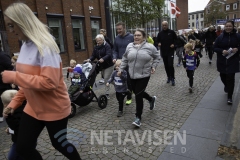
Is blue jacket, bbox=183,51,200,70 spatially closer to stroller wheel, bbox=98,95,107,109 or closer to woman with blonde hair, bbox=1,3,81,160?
stroller wheel, bbox=98,95,107,109

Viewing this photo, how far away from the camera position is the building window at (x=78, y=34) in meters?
14.6

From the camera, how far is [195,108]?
196 inches

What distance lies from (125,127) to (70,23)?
11.2 metres

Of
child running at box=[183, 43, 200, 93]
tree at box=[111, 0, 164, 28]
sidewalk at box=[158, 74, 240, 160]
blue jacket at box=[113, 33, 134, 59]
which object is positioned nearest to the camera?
sidewalk at box=[158, 74, 240, 160]

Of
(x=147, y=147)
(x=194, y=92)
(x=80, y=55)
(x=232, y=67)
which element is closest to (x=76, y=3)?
(x=80, y=55)

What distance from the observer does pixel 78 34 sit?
15.1 metres

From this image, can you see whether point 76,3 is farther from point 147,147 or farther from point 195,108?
point 147,147

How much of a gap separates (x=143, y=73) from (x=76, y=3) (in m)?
11.9

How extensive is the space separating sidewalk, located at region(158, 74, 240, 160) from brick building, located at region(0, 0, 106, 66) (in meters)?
9.75

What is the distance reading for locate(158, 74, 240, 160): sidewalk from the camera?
10.4ft

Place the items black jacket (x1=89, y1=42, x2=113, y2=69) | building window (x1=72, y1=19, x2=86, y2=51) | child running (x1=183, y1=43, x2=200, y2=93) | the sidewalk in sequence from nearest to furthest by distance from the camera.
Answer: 1. the sidewalk
2. black jacket (x1=89, y1=42, x2=113, y2=69)
3. child running (x1=183, y1=43, x2=200, y2=93)
4. building window (x1=72, y1=19, x2=86, y2=51)

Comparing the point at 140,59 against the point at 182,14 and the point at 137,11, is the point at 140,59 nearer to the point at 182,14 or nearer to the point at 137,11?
the point at 137,11

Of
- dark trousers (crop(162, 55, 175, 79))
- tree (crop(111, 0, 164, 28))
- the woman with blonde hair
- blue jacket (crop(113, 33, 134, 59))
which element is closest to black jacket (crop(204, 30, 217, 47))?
Result: tree (crop(111, 0, 164, 28))

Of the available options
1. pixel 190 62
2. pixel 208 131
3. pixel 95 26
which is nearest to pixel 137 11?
pixel 95 26
